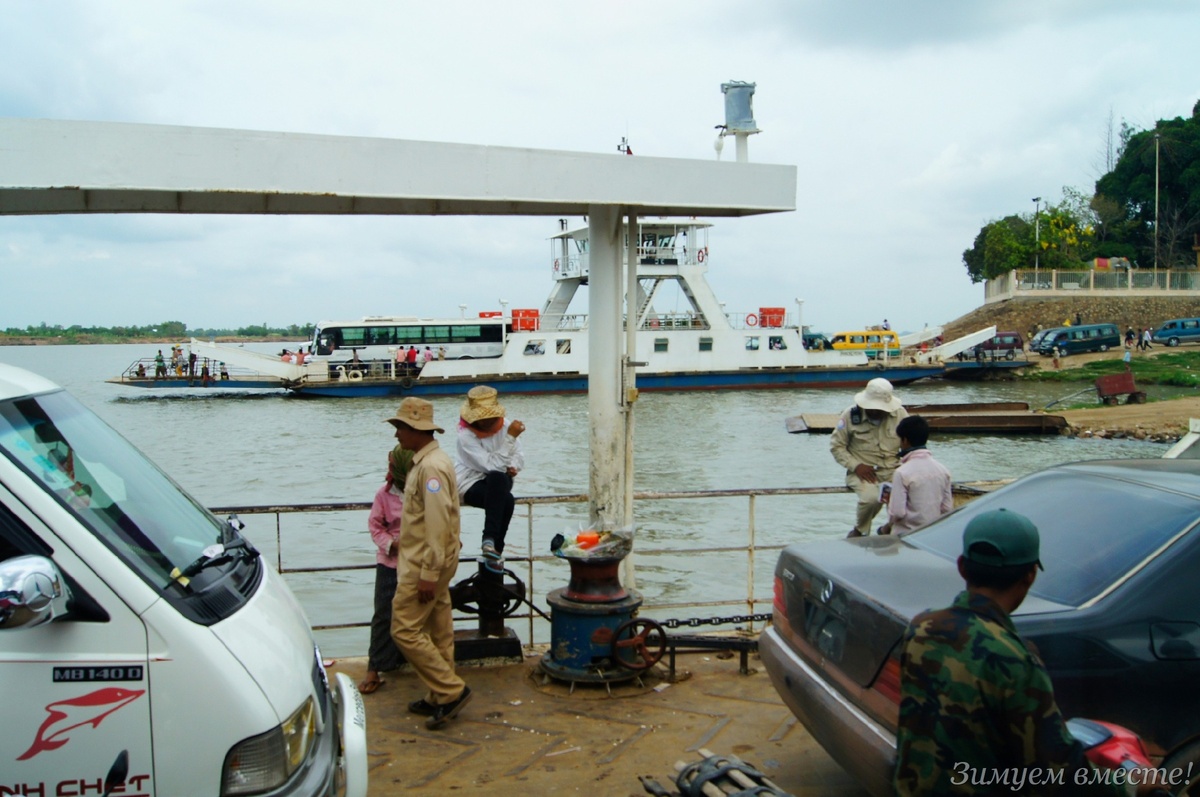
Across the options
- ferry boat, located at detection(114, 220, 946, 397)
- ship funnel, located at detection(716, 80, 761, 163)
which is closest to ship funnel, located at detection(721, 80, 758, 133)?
ship funnel, located at detection(716, 80, 761, 163)

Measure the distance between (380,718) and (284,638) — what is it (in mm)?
2093

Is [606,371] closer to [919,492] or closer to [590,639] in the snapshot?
[590,639]

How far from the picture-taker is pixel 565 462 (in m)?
24.1

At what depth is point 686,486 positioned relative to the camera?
21547 millimetres

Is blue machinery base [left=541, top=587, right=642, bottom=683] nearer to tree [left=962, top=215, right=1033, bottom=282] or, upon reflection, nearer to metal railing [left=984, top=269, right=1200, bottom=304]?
metal railing [left=984, top=269, right=1200, bottom=304]

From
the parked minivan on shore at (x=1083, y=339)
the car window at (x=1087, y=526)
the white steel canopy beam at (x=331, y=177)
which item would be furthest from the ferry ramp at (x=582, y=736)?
the parked minivan on shore at (x=1083, y=339)

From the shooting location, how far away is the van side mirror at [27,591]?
2.29 m

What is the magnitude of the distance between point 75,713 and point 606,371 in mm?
4304

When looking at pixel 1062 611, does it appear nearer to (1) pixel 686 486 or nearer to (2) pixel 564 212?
(2) pixel 564 212

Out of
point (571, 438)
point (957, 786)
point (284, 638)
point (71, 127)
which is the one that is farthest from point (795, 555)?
point (571, 438)

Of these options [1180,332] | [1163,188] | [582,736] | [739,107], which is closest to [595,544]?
[582,736]

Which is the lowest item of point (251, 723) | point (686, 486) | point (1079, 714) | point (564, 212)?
point (686, 486)

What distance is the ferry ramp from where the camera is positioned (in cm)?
419

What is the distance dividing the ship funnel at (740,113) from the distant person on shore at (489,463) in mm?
2645
